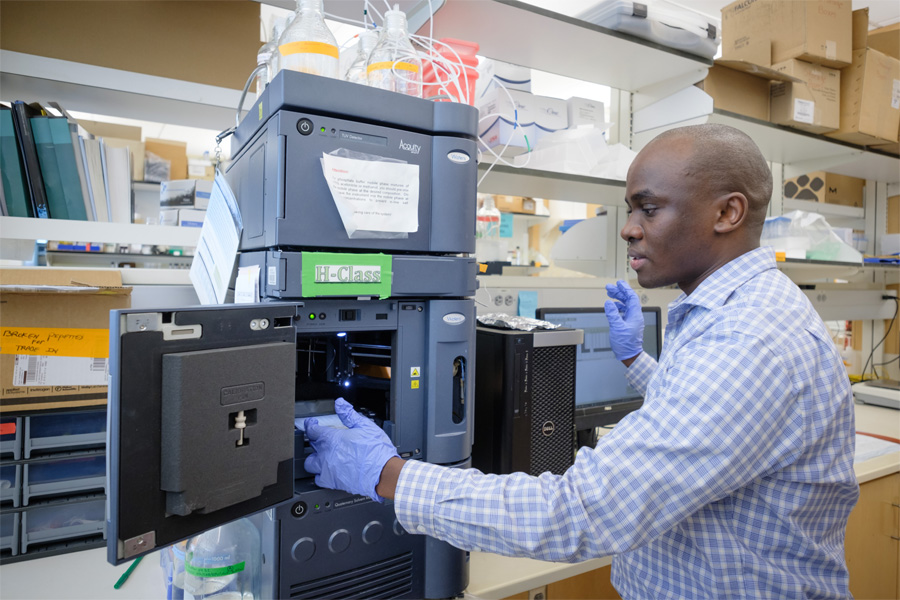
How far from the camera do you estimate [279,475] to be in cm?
62

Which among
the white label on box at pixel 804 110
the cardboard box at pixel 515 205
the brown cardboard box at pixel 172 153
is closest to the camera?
the white label on box at pixel 804 110

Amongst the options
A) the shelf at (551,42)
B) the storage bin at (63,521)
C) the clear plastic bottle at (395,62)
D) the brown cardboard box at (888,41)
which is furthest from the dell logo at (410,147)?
the brown cardboard box at (888,41)

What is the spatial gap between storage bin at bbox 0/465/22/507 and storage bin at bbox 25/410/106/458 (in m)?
0.03

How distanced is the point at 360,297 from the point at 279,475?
0.84 ft

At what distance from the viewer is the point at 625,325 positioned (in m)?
1.36

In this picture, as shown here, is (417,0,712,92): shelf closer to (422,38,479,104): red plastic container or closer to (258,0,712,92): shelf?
(258,0,712,92): shelf

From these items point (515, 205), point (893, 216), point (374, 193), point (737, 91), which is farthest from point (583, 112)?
point (515, 205)

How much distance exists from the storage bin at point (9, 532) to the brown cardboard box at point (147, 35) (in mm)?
1066

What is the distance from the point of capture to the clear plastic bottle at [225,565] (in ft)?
2.42

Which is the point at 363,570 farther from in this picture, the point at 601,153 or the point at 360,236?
the point at 601,153

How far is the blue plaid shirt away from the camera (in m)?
Result: 0.62

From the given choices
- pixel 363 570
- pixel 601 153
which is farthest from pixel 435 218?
pixel 601 153

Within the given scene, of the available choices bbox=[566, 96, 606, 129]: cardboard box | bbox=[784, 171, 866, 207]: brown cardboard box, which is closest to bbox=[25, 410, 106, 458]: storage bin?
bbox=[566, 96, 606, 129]: cardboard box

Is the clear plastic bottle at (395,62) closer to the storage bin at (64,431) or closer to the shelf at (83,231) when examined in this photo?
the shelf at (83,231)
